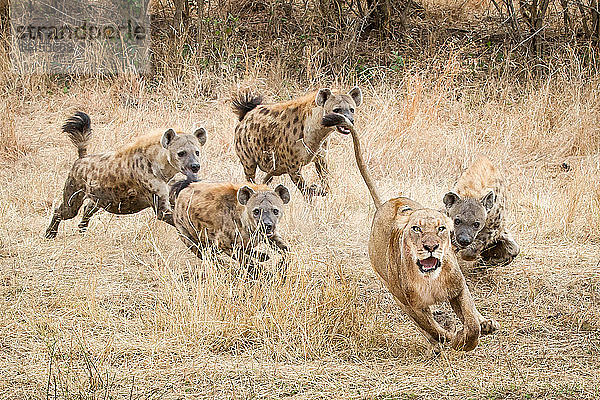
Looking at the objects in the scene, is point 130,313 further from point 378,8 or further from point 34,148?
point 378,8

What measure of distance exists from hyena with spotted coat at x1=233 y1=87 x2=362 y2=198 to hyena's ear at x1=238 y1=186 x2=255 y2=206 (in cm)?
200

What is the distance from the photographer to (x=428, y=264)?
4367mm

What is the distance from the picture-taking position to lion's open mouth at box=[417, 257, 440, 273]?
436 cm

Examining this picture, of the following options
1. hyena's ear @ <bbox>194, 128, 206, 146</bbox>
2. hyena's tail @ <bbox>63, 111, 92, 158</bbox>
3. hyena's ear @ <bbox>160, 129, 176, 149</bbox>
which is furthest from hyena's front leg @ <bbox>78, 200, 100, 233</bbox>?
hyena's ear @ <bbox>194, 128, 206, 146</bbox>

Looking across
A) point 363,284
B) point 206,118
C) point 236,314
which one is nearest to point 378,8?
point 206,118

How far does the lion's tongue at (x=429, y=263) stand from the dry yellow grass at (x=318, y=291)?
0.57 meters

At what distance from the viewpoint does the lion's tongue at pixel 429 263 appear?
4.36 metres

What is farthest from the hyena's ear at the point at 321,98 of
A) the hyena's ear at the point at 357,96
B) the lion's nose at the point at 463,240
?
the lion's nose at the point at 463,240

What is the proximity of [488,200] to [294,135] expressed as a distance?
269 centimetres

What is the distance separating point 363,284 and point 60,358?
2.22m

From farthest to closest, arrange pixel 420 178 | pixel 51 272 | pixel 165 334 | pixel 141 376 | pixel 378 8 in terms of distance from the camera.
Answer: pixel 378 8
pixel 420 178
pixel 51 272
pixel 165 334
pixel 141 376

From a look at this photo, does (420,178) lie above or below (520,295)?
above

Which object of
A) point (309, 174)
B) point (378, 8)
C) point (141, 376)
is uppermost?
point (378, 8)

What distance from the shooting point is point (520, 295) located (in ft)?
19.6
